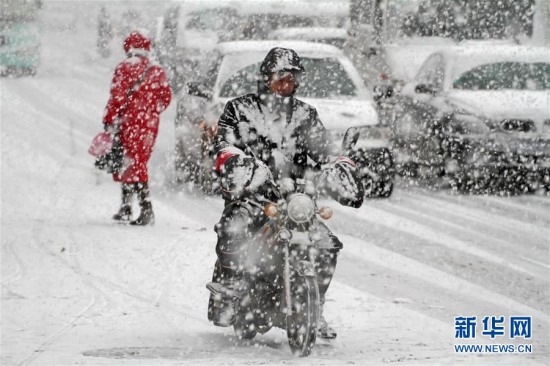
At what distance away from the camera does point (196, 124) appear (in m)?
14.9

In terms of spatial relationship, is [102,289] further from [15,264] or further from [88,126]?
[88,126]

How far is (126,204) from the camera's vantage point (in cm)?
1291

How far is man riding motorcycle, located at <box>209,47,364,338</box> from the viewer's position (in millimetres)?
7273

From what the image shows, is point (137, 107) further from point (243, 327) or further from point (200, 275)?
point (243, 327)

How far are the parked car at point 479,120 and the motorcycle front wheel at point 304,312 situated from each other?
875 cm

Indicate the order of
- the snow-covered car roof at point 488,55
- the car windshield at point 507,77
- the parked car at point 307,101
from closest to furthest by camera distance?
the parked car at point 307,101
the car windshield at point 507,77
the snow-covered car roof at point 488,55

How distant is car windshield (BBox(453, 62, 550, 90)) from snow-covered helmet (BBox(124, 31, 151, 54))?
5361mm

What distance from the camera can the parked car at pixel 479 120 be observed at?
15766mm

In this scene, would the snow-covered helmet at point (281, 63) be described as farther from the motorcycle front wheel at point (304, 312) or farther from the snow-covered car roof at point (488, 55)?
the snow-covered car roof at point (488, 55)

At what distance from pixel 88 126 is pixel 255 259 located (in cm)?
1524

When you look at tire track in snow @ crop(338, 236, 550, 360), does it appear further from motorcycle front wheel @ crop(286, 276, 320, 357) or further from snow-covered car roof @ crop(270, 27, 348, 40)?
snow-covered car roof @ crop(270, 27, 348, 40)

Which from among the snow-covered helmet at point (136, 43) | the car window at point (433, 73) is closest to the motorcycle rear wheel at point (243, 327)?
the snow-covered helmet at point (136, 43)

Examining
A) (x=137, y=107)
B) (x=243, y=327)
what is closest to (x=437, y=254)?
(x=137, y=107)

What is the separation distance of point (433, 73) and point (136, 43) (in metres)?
6.06
